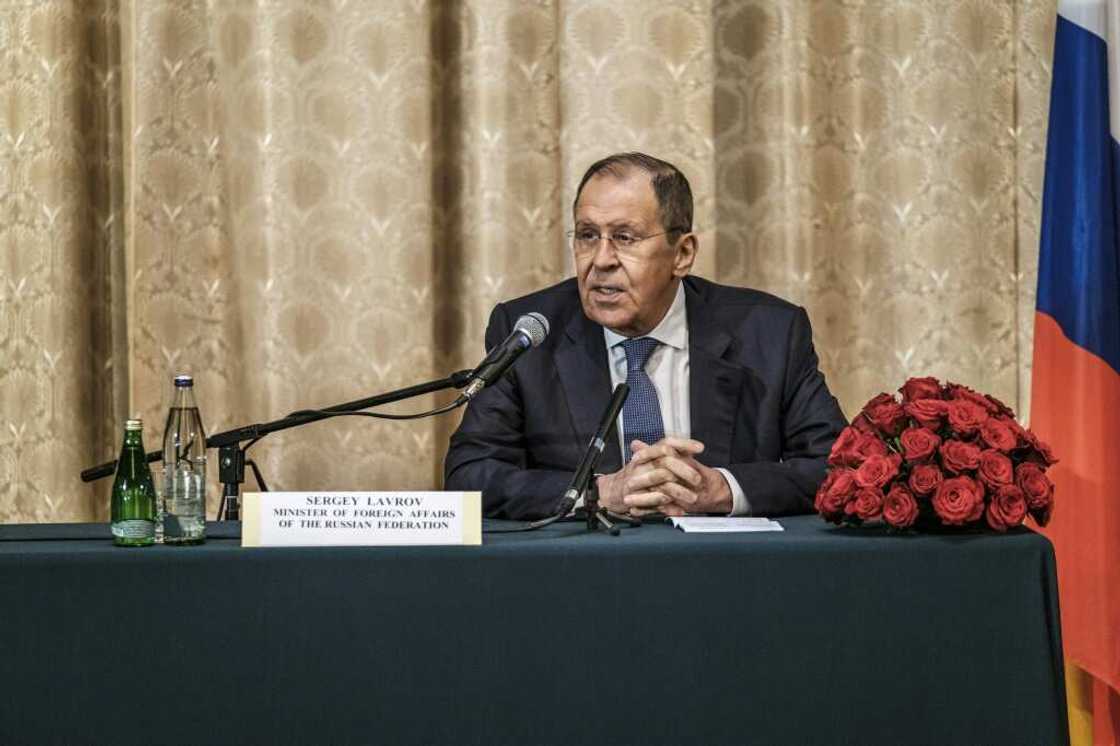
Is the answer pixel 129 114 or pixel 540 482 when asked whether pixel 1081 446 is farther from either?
pixel 129 114

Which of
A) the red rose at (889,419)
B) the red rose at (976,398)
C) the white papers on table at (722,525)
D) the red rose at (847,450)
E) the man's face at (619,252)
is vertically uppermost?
the man's face at (619,252)

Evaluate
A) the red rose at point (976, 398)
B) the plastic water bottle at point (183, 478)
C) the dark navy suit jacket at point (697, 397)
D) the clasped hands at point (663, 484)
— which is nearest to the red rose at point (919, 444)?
the red rose at point (976, 398)

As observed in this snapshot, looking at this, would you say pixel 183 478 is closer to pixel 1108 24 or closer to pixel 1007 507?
pixel 1007 507

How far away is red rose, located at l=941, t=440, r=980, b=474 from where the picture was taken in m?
2.01

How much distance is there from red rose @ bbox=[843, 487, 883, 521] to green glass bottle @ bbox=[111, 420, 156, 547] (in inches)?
45.7

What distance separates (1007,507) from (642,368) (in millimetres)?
1183

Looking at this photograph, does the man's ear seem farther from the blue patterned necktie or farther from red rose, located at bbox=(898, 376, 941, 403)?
red rose, located at bbox=(898, 376, 941, 403)

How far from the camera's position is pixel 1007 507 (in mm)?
2016

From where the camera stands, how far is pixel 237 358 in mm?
3703

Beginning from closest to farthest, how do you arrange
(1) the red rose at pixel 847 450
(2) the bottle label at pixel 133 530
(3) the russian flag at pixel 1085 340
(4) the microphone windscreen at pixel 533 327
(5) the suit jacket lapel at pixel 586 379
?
(2) the bottle label at pixel 133 530 < (1) the red rose at pixel 847 450 < (4) the microphone windscreen at pixel 533 327 < (5) the suit jacket lapel at pixel 586 379 < (3) the russian flag at pixel 1085 340

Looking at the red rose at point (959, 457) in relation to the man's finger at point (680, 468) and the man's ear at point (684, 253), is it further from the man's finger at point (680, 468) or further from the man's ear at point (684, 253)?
the man's ear at point (684, 253)

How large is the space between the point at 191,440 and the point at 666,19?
2.18m

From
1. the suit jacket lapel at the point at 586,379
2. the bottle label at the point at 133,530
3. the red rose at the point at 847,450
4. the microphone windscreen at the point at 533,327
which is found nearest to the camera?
the bottle label at the point at 133,530

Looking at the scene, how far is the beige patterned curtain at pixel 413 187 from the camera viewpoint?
3609 mm
